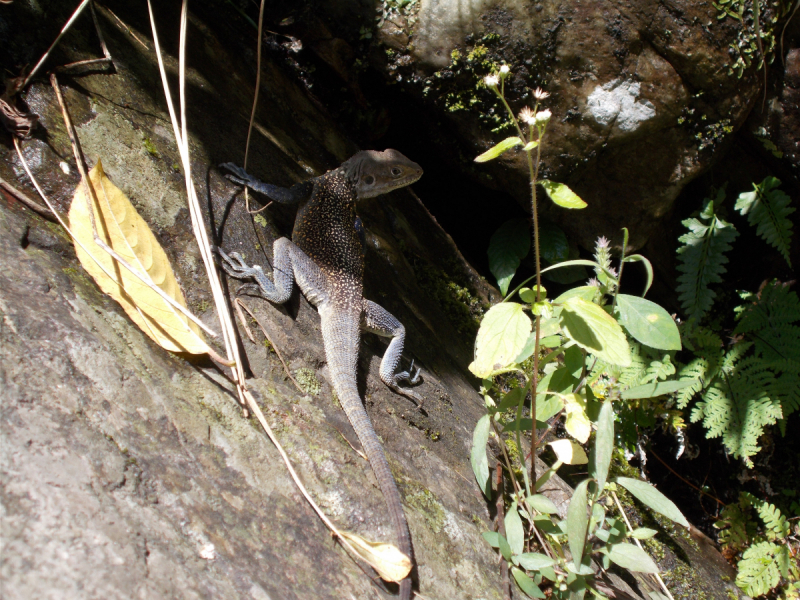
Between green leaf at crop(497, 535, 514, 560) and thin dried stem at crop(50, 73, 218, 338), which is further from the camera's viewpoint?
green leaf at crop(497, 535, 514, 560)

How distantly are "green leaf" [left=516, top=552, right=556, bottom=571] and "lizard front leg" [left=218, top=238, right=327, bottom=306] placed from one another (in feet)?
6.51

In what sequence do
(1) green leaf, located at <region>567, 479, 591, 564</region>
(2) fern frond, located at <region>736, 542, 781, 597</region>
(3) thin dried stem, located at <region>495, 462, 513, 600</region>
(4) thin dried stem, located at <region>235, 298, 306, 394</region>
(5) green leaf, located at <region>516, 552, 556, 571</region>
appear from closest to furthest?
(1) green leaf, located at <region>567, 479, 591, 564</region> → (5) green leaf, located at <region>516, 552, 556, 571</region> → (3) thin dried stem, located at <region>495, 462, 513, 600</region> → (4) thin dried stem, located at <region>235, 298, 306, 394</region> → (2) fern frond, located at <region>736, 542, 781, 597</region>

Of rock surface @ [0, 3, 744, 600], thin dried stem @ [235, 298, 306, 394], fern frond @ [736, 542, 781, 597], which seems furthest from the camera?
fern frond @ [736, 542, 781, 597]

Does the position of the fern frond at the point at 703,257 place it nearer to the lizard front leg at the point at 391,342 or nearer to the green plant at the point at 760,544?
the green plant at the point at 760,544

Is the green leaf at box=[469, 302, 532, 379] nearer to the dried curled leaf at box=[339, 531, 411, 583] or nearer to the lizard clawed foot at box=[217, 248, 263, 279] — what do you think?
the dried curled leaf at box=[339, 531, 411, 583]

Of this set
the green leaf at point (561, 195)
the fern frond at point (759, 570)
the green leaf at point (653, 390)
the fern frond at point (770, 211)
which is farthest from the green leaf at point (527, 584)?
the fern frond at point (770, 211)

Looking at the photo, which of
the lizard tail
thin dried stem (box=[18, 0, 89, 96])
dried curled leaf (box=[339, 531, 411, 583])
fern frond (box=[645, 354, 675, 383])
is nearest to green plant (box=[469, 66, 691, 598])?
the lizard tail

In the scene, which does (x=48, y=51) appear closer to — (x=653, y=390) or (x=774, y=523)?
(x=653, y=390)

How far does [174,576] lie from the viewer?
1.57m

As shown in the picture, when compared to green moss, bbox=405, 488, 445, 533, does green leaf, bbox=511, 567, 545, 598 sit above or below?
below

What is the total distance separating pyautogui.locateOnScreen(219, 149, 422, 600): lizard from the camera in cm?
298

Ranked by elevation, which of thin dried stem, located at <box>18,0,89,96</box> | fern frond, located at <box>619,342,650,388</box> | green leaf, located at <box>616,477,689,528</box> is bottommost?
fern frond, located at <box>619,342,650,388</box>

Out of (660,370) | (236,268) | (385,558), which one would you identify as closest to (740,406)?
(660,370)

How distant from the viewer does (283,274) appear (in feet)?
10.3
